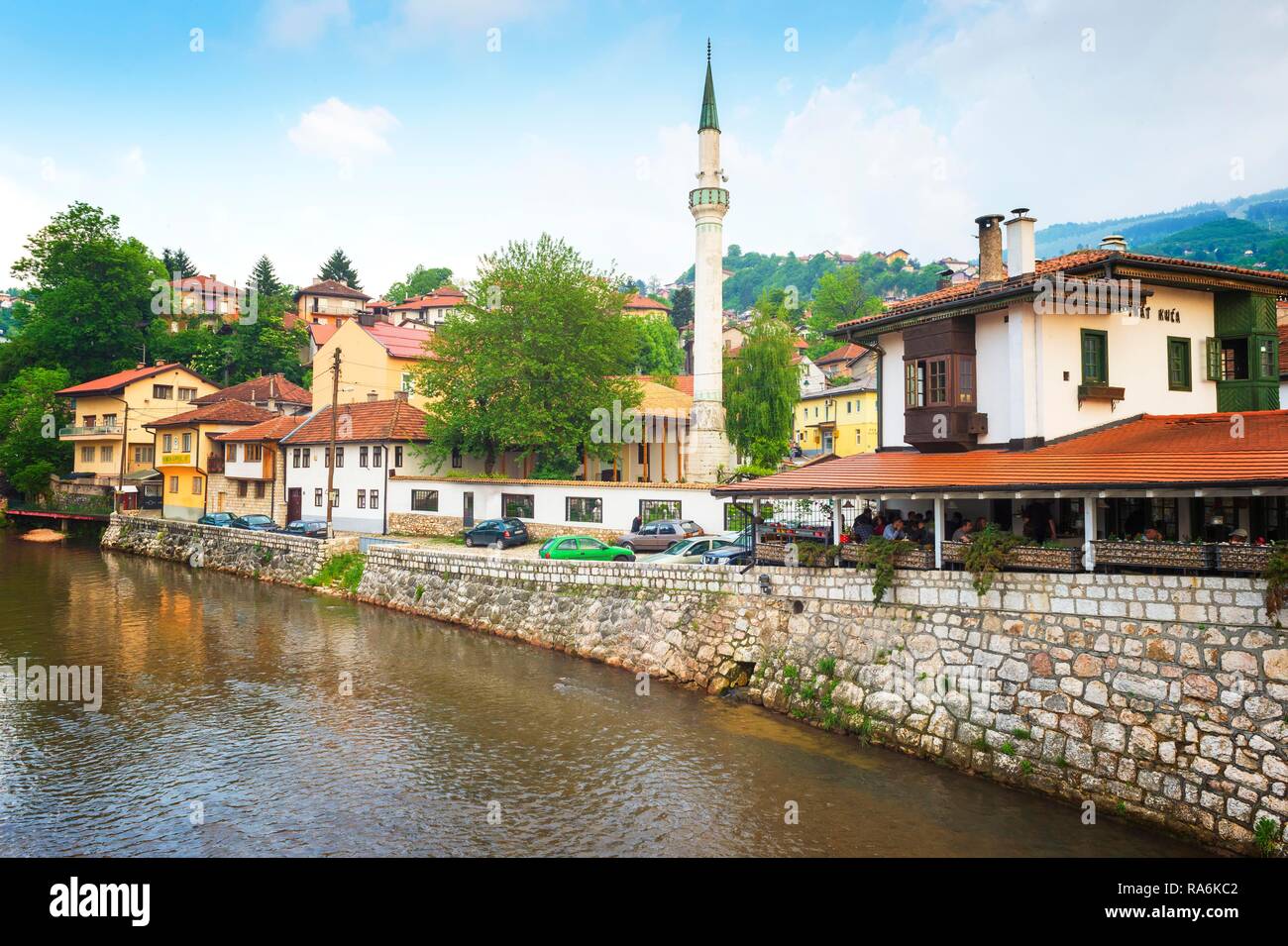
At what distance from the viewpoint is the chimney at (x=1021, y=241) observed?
66.7 feet

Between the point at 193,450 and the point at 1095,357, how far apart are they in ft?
178

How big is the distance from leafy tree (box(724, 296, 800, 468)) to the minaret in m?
0.86

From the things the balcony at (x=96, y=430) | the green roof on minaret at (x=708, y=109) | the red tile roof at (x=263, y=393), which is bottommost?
the balcony at (x=96, y=430)

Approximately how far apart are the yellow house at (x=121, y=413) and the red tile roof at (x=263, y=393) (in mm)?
2156

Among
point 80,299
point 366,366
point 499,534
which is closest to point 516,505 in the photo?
point 499,534

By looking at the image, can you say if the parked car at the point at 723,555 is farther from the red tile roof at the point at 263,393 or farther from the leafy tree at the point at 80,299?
the leafy tree at the point at 80,299

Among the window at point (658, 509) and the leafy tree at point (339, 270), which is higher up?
the leafy tree at point (339, 270)

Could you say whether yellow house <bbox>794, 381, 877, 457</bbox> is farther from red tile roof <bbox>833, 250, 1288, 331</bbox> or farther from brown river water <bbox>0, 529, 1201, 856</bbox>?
brown river water <bbox>0, 529, 1201, 856</bbox>

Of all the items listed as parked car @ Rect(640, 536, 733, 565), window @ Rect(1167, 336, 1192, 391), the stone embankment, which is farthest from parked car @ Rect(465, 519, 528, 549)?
window @ Rect(1167, 336, 1192, 391)

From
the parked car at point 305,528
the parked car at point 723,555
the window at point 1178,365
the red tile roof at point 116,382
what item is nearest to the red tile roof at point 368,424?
the parked car at point 305,528

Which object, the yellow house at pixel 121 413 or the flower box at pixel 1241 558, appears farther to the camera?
the yellow house at pixel 121 413

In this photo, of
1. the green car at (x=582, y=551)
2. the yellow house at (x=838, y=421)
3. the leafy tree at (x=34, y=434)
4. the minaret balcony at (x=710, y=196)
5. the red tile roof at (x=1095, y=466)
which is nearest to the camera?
the red tile roof at (x=1095, y=466)
